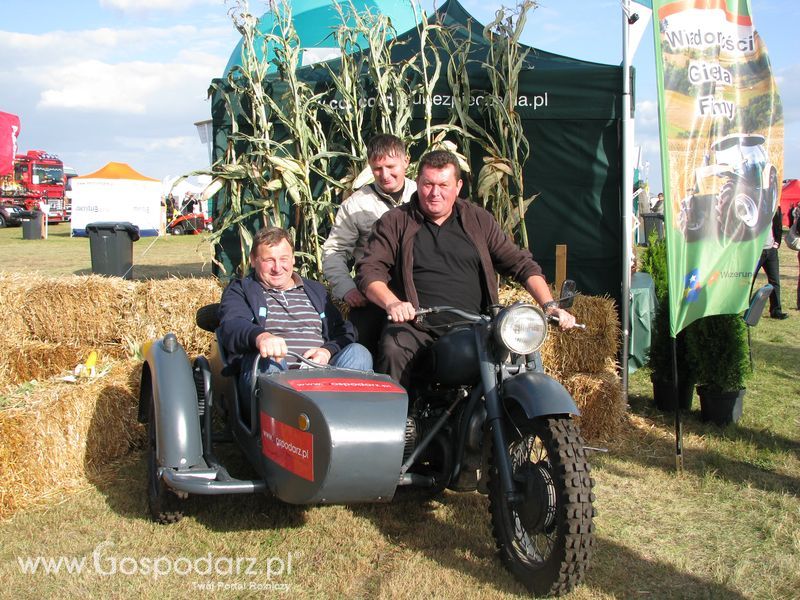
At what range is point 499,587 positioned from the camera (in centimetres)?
293

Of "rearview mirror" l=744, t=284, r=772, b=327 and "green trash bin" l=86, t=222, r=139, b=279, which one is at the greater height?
"green trash bin" l=86, t=222, r=139, b=279

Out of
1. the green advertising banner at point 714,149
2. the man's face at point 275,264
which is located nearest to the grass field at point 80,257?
the man's face at point 275,264

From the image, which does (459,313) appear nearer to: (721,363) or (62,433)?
(62,433)

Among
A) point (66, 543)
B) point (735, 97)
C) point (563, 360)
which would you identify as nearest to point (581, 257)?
point (563, 360)

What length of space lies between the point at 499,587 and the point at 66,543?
70.1 inches

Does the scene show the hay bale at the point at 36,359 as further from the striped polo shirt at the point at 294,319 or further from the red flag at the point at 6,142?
the red flag at the point at 6,142

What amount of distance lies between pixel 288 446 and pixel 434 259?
1156 millimetres

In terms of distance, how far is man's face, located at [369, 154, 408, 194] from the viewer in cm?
430

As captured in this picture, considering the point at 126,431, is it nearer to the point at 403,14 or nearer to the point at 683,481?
the point at 683,481

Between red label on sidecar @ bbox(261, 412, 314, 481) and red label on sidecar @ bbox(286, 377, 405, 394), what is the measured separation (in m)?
0.15

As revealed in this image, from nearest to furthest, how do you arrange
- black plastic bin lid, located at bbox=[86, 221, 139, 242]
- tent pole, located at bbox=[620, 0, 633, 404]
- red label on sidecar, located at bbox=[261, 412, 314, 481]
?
red label on sidecar, located at bbox=[261, 412, 314, 481] < tent pole, located at bbox=[620, 0, 633, 404] < black plastic bin lid, located at bbox=[86, 221, 139, 242]

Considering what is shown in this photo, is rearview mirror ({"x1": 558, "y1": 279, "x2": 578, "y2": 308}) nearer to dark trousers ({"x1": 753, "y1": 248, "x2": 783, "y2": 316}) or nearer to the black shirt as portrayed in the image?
the black shirt

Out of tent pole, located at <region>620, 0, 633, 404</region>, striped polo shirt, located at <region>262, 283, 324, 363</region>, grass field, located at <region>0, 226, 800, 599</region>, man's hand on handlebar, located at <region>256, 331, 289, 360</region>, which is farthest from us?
tent pole, located at <region>620, 0, 633, 404</region>

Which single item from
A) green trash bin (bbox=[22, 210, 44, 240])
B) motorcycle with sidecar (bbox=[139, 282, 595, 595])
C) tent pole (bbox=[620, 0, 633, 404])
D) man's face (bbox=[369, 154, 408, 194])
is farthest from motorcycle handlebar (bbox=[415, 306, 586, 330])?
green trash bin (bbox=[22, 210, 44, 240])
